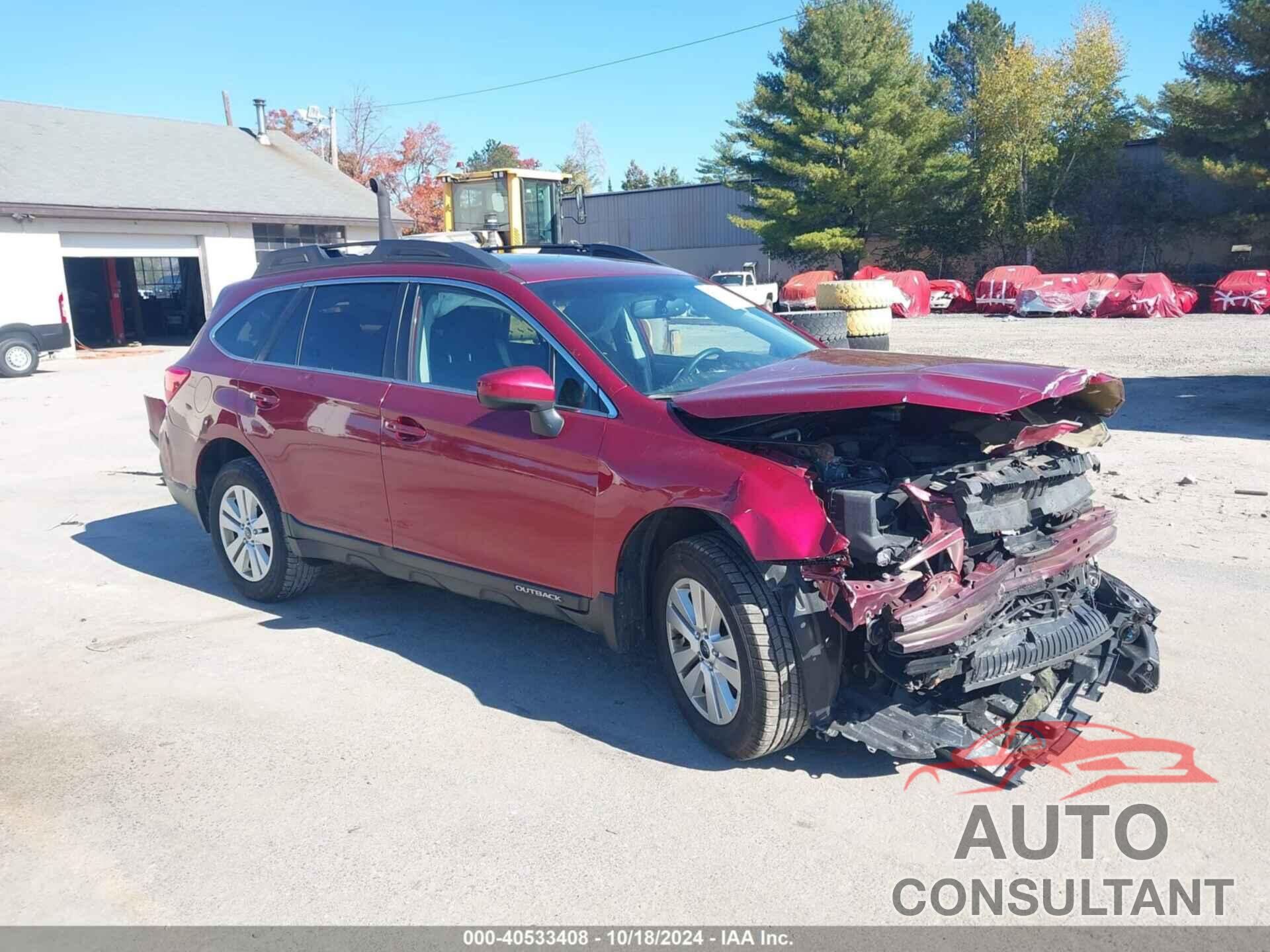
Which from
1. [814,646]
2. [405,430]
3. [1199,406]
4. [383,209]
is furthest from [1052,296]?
[814,646]

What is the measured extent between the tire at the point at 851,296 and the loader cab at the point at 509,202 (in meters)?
9.68

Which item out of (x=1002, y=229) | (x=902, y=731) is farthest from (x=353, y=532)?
(x=1002, y=229)

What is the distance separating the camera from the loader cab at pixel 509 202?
22.4 metres

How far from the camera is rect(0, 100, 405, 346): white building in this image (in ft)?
77.2

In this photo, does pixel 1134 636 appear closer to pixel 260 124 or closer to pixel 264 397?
pixel 264 397

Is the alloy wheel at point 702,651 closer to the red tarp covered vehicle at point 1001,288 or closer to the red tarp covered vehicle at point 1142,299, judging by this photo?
the red tarp covered vehicle at point 1142,299

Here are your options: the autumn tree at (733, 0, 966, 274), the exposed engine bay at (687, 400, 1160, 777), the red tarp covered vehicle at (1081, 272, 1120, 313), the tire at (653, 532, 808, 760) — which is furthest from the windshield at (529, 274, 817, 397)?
the autumn tree at (733, 0, 966, 274)

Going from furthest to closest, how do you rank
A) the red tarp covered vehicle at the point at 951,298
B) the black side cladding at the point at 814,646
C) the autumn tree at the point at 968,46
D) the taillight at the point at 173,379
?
the autumn tree at the point at 968,46 → the red tarp covered vehicle at the point at 951,298 → the taillight at the point at 173,379 → the black side cladding at the point at 814,646

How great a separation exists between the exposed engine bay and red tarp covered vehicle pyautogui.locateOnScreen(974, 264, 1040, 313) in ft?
91.6

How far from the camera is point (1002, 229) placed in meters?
40.6

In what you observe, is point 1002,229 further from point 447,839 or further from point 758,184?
point 447,839

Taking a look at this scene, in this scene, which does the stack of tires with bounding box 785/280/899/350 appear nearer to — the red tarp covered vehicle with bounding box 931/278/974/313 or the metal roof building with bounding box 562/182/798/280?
the red tarp covered vehicle with bounding box 931/278/974/313

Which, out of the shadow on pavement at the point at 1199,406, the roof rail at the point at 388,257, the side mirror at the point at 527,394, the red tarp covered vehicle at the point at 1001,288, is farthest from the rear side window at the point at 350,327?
the red tarp covered vehicle at the point at 1001,288

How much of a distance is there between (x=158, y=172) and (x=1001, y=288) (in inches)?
924
